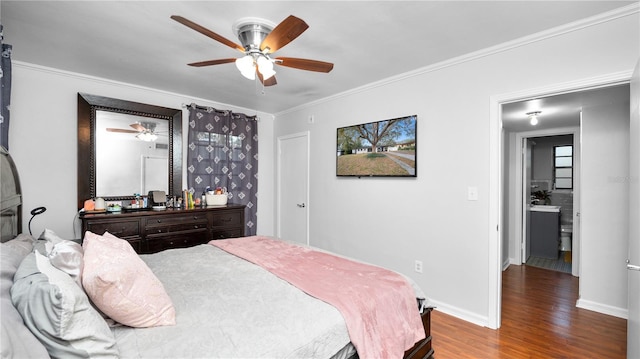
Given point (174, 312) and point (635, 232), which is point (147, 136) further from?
point (635, 232)

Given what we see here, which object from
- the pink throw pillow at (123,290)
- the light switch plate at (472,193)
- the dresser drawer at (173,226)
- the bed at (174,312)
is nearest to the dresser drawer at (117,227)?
the dresser drawer at (173,226)

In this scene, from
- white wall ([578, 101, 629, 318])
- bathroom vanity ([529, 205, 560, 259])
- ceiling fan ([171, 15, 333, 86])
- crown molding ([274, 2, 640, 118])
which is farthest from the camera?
bathroom vanity ([529, 205, 560, 259])

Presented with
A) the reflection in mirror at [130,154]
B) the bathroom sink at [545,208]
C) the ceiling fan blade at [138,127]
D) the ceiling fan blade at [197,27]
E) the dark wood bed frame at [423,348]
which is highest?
the ceiling fan blade at [197,27]

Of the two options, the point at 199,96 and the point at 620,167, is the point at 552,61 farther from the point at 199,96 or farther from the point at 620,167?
the point at 199,96

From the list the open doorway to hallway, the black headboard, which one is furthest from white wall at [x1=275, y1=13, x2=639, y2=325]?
the black headboard

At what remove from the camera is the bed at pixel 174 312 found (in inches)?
37.3

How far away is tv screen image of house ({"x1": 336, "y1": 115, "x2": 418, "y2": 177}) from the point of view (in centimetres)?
321

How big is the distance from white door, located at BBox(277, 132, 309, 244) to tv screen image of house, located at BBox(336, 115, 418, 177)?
784 mm

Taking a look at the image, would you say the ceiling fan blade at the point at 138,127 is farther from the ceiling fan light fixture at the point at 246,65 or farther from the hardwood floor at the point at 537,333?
the hardwood floor at the point at 537,333

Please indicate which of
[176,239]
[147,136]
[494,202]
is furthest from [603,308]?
[147,136]

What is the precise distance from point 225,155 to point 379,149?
2.32 meters

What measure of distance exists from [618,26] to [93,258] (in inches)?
136

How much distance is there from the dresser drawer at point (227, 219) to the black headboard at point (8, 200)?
6.02ft

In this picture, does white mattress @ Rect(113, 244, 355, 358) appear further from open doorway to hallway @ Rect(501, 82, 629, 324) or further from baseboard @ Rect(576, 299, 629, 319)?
baseboard @ Rect(576, 299, 629, 319)
